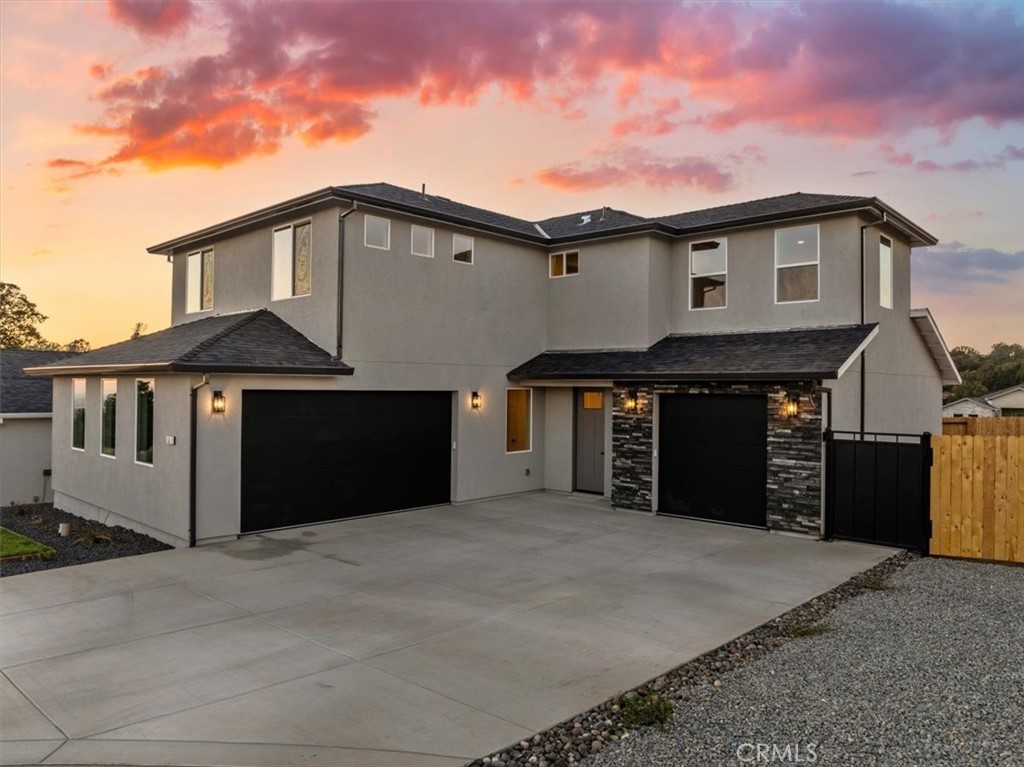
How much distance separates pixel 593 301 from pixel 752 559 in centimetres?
709

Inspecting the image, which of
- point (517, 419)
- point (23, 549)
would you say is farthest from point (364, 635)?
point (517, 419)

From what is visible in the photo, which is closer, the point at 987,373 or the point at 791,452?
the point at 791,452

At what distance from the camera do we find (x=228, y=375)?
10227 millimetres

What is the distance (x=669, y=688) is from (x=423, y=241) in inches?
389

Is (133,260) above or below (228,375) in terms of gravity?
above

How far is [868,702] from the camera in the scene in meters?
4.54

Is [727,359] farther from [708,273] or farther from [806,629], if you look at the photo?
[806,629]

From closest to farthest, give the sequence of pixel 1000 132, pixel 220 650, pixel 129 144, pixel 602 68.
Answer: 1. pixel 220 650
2. pixel 602 68
3. pixel 129 144
4. pixel 1000 132

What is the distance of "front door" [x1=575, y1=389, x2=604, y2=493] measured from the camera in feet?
47.8

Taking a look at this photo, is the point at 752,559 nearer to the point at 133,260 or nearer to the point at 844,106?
the point at 844,106

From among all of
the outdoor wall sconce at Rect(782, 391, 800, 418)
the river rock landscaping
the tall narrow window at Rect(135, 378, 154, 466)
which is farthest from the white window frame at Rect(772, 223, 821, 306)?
the tall narrow window at Rect(135, 378, 154, 466)

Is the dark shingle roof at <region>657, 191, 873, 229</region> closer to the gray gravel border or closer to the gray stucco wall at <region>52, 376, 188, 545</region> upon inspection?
the gray gravel border

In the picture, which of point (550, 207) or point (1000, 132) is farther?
point (550, 207)

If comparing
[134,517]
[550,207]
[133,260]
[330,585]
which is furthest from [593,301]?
[133,260]
